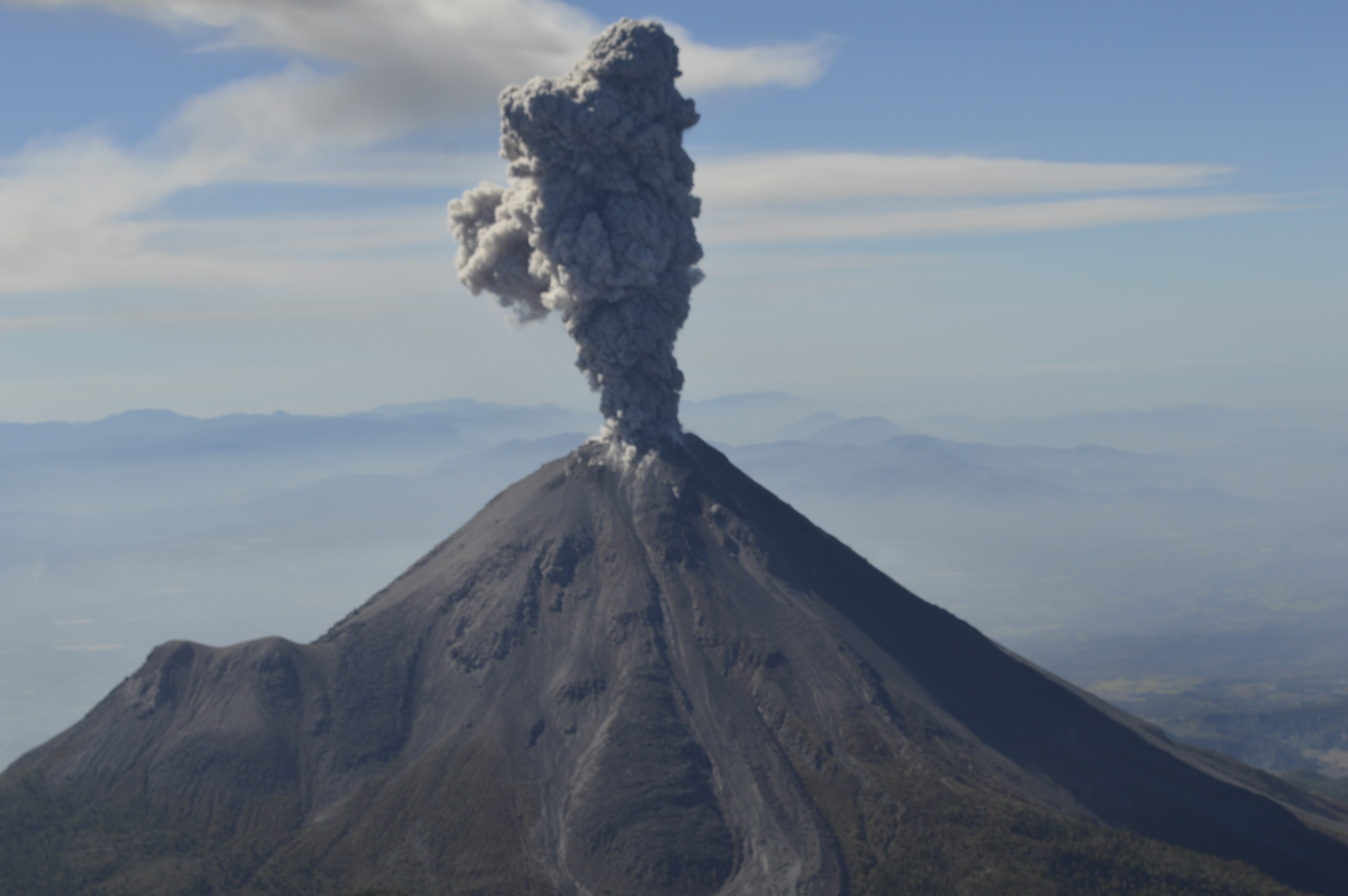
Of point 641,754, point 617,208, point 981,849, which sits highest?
point 617,208

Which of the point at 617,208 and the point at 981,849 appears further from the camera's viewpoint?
the point at 617,208

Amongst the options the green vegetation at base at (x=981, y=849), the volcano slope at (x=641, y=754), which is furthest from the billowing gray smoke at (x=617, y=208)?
the green vegetation at base at (x=981, y=849)

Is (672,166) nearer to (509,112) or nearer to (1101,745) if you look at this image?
(509,112)

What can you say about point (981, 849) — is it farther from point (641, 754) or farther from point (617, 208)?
point (617, 208)

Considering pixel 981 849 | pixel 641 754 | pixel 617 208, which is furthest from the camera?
pixel 617 208

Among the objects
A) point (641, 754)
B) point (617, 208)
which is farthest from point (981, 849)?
point (617, 208)

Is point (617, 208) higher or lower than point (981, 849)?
higher
